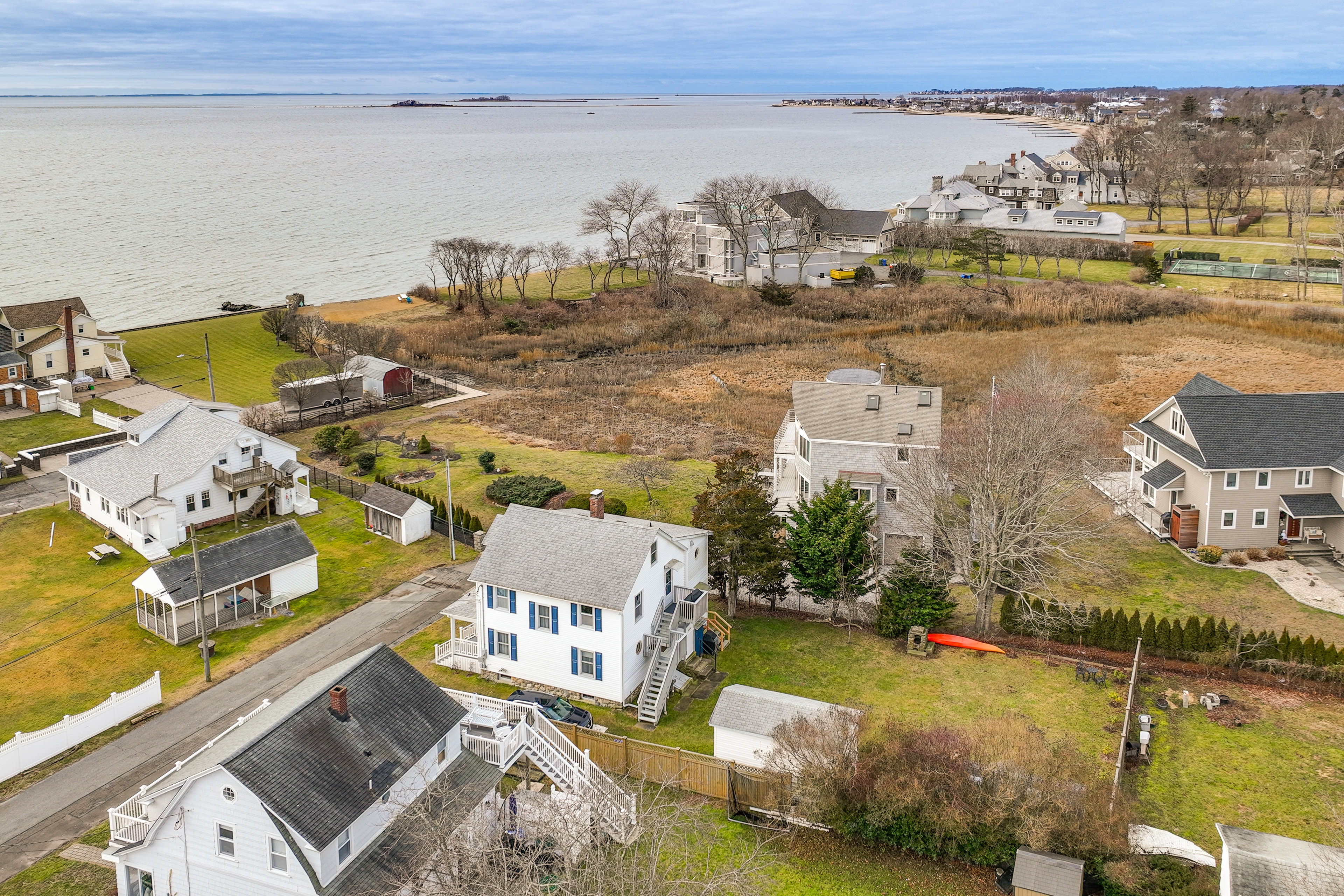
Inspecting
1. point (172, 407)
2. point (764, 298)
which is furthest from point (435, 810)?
point (764, 298)

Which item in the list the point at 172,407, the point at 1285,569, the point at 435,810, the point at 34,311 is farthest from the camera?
the point at 34,311

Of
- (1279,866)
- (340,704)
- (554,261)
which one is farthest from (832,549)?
(554,261)

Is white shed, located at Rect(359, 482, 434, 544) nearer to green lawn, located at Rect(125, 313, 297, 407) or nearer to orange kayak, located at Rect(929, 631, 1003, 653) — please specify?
orange kayak, located at Rect(929, 631, 1003, 653)

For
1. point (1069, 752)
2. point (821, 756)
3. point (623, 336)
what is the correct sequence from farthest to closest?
1. point (623, 336)
2. point (1069, 752)
3. point (821, 756)

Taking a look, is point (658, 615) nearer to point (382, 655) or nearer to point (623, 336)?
point (382, 655)

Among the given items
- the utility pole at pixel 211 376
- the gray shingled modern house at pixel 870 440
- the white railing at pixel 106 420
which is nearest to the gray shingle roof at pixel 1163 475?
the gray shingled modern house at pixel 870 440

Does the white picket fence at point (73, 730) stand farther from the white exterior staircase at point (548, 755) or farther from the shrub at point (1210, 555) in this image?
the shrub at point (1210, 555)

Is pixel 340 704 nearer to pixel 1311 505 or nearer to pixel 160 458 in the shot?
pixel 160 458
